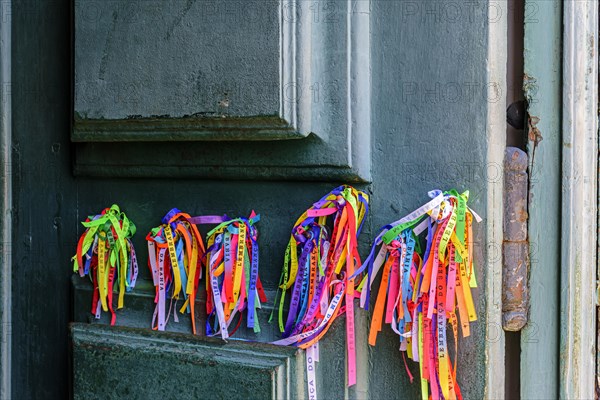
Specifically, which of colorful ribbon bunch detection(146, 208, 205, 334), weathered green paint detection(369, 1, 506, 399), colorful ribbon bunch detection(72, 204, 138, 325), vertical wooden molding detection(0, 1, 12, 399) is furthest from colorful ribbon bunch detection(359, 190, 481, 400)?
vertical wooden molding detection(0, 1, 12, 399)

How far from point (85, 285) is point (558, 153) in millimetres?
1124

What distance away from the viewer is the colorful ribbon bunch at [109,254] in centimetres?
160

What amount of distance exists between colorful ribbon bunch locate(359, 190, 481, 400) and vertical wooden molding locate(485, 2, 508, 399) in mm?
41

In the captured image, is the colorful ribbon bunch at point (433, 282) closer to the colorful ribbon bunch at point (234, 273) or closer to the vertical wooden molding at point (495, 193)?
the vertical wooden molding at point (495, 193)

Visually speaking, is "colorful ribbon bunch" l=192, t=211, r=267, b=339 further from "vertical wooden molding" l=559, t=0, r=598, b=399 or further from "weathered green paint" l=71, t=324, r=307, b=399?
"vertical wooden molding" l=559, t=0, r=598, b=399

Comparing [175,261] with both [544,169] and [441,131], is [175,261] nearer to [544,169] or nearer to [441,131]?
[441,131]

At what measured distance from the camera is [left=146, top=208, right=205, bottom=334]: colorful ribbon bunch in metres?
1.53

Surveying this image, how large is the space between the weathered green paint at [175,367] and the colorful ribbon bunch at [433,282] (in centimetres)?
24

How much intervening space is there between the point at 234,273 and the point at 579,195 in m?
0.72

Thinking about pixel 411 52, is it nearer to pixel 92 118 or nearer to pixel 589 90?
pixel 589 90

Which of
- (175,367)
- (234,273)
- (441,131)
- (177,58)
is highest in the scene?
(177,58)

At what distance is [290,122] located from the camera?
4.42 feet

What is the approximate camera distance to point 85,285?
1685mm

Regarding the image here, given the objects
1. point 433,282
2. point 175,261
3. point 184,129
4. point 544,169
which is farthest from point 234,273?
point 544,169
